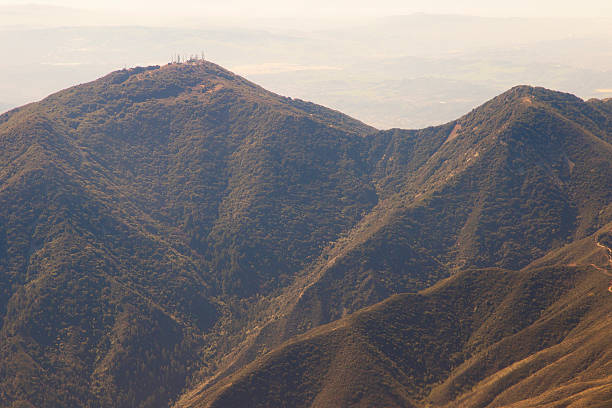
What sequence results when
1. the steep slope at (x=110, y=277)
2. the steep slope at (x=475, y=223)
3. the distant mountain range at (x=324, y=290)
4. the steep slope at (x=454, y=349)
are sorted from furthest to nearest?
the steep slope at (x=475, y=223) → the steep slope at (x=110, y=277) → the distant mountain range at (x=324, y=290) → the steep slope at (x=454, y=349)

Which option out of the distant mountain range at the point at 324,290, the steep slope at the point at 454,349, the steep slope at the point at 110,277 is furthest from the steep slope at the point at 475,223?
the steep slope at the point at 454,349

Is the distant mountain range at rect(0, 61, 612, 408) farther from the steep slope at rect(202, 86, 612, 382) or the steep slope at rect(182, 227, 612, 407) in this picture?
the steep slope at rect(202, 86, 612, 382)

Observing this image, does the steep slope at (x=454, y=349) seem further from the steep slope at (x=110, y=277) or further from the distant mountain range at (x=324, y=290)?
the steep slope at (x=110, y=277)

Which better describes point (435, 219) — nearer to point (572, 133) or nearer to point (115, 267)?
point (572, 133)

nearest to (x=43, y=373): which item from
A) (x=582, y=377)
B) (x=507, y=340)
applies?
(x=507, y=340)

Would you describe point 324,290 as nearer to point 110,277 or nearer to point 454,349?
point 454,349

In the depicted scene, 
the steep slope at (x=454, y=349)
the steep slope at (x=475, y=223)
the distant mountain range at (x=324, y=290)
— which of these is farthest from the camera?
the steep slope at (x=475, y=223)
